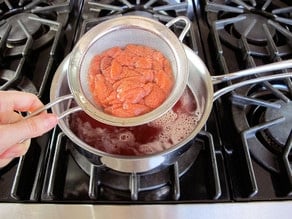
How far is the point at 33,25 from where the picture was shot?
2.53 feet

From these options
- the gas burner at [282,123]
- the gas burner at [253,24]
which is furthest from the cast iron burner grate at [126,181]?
the gas burner at [253,24]

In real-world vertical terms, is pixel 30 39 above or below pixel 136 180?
above

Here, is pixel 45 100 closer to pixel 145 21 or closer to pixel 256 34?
pixel 145 21

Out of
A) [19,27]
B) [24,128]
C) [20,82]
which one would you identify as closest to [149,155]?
[24,128]

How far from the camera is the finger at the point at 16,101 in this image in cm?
53

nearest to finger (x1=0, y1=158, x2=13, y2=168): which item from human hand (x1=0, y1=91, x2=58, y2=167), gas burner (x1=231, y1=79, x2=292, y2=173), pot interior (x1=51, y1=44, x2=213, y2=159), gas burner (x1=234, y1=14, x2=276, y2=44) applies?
human hand (x1=0, y1=91, x2=58, y2=167)

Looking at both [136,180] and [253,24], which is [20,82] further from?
[253,24]

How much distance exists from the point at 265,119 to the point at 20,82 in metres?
0.44

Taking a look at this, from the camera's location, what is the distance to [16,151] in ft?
1.78

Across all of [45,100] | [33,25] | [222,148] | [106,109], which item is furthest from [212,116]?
[33,25]

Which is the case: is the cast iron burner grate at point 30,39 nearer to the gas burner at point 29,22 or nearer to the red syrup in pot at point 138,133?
the gas burner at point 29,22

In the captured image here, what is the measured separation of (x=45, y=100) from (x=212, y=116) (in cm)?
30

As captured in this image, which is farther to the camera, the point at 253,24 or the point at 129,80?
the point at 253,24

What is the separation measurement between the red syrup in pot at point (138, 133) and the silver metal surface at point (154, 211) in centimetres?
9
